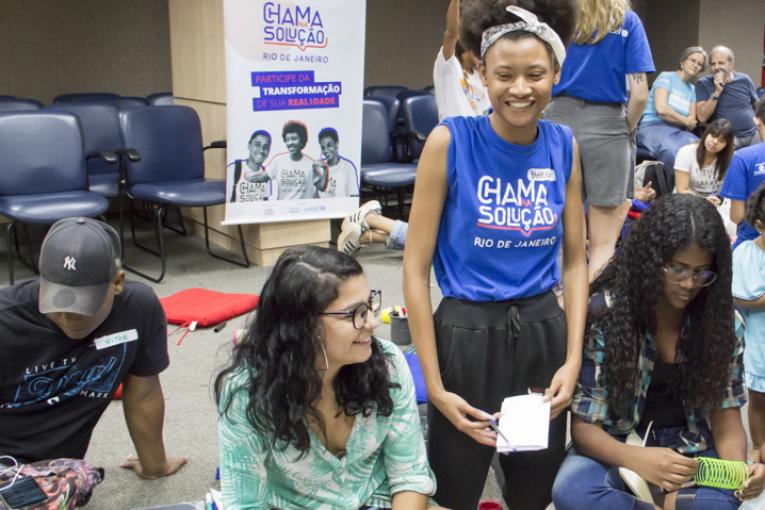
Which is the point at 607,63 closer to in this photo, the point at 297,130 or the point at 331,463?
the point at 331,463

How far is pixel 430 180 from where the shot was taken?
153 centimetres

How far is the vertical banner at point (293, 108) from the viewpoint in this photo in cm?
441

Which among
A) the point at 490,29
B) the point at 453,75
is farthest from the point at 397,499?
the point at 453,75

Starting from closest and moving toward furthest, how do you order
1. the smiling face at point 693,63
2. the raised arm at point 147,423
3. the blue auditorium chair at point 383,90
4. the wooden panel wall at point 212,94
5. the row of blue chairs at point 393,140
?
the raised arm at point 147,423
the wooden panel wall at point 212,94
the row of blue chairs at point 393,140
the smiling face at point 693,63
the blue auditorium chair at point 383,90

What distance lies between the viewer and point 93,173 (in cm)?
539

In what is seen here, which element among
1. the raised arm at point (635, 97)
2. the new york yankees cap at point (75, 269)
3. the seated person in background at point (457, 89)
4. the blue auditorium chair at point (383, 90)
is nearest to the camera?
the new york yankees cap at point (75, 269)

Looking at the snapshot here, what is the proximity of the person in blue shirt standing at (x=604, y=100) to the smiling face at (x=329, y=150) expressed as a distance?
82.5 inches

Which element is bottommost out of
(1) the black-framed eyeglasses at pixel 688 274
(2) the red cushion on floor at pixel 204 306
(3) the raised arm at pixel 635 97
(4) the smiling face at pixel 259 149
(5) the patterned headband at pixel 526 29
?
(2) the red cushion on floor at pixel 204 306

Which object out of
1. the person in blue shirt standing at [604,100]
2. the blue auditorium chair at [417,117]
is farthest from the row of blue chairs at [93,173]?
the person in blue shirt standing at [604,100]

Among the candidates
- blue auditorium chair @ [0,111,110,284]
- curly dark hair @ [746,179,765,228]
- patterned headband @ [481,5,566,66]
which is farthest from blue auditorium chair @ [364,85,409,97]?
patterned headband @ [481,5,566,66]

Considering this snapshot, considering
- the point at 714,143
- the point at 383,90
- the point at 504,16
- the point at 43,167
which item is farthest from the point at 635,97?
the point at 383,90

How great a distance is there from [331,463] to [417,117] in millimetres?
4689

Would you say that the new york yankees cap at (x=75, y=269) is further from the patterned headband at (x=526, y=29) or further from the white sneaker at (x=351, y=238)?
the patterned headband at (x=526, y=29)

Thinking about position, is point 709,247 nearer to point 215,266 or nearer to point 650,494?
point 650,494
